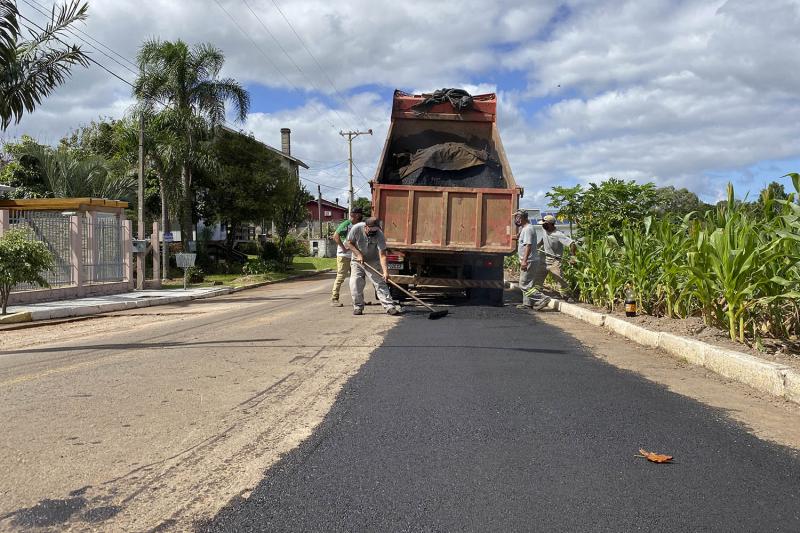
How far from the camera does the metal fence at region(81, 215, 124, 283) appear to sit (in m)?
17.3

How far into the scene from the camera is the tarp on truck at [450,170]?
1288 cm

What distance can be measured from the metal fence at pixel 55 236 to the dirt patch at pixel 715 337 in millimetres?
12986

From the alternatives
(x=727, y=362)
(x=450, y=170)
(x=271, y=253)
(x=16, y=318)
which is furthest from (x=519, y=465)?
(x=271, y=253)

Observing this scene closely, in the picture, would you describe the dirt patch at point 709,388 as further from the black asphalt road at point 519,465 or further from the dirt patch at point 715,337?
the dirt patch at point 715,337

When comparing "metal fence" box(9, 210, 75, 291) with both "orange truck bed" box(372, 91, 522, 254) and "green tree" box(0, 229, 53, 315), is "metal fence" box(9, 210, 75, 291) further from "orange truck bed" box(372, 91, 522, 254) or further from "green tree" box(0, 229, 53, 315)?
"orange truck bed" box(372, 91, 522, 254)

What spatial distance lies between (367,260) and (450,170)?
8.56 feet

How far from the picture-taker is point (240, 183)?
3042 cm

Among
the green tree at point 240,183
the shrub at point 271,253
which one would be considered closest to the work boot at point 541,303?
the green tree at point 240,183

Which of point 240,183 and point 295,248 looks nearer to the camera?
point 240,183

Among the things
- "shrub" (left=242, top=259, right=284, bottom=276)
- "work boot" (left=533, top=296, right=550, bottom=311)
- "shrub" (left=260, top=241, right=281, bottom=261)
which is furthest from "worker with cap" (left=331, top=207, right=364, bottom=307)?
"shrub" (left=260, top=241, right=281, bottom=261)

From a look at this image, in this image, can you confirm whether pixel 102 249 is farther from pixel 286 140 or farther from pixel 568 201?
pixel 286 140

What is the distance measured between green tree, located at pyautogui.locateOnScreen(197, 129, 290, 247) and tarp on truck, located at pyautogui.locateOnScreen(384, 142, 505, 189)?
60.0ft

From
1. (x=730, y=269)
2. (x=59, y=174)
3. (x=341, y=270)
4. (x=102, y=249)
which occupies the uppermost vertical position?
(x=59, y=174)

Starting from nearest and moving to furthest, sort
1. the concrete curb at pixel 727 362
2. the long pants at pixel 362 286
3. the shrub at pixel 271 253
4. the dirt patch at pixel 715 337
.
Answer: the concrete curb at pixel 727 362 < the dirt patch at pixel 715 337 < the long pants at pixel 362 286 < the shrub at pixel 271 253
